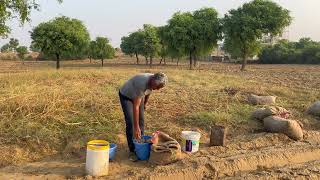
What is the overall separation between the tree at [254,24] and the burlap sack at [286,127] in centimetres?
2238

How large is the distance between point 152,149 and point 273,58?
5101cm

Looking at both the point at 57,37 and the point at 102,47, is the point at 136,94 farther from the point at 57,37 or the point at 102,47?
the point at 102,47

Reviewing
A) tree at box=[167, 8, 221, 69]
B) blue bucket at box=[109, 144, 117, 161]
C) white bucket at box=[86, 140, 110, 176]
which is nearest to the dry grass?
blue bucket at box=[109, 144, 117, 161]

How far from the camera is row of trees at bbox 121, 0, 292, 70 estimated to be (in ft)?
96.3

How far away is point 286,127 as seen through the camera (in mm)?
7113

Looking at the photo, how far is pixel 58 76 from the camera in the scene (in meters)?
13.7

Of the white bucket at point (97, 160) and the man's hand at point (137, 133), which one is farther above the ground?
the man's hand at point (137, 133)

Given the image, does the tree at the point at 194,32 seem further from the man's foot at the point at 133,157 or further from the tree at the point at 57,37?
the man's foot at the point at 133,157

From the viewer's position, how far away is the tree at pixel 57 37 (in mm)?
27344

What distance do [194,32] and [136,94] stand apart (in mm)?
25907

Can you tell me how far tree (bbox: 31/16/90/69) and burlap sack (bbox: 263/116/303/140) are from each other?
22103 mm

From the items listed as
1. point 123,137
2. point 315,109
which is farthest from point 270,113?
point 123,137

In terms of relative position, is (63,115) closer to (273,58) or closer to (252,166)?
(252,166)

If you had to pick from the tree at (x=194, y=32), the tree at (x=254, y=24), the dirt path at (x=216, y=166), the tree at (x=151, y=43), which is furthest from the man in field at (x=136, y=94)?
the tree at (x=151, y=43)
